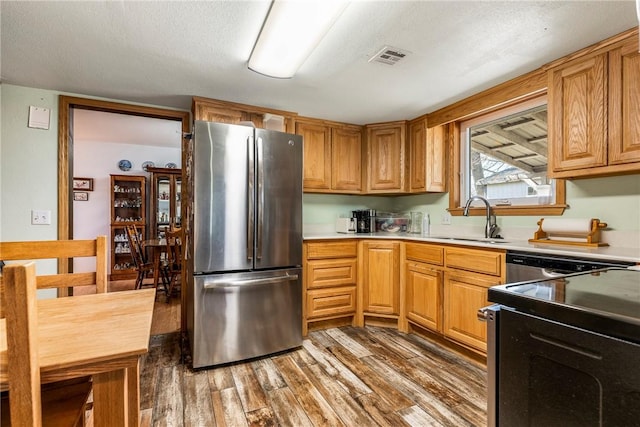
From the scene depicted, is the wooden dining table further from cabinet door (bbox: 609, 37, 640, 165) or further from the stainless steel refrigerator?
cabinet door (bbox: 609, 37, 640, 165)

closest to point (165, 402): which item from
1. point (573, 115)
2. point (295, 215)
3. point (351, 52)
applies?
point (295, 215)

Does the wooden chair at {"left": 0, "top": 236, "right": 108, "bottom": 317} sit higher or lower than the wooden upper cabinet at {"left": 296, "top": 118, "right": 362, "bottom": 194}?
lower

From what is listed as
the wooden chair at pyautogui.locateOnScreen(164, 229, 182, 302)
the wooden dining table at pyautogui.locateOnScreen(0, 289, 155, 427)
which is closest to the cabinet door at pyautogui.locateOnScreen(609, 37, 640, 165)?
the wooden dining table at pyautogui.locateOnScreen(0, 289, 155, 427)

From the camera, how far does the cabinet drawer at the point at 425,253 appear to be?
2.53 meters

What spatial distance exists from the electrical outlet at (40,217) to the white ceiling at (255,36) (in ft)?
3.38

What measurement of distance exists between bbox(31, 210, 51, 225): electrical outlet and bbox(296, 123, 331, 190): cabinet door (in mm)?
2243

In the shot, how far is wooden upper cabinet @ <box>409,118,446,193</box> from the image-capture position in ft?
10.3

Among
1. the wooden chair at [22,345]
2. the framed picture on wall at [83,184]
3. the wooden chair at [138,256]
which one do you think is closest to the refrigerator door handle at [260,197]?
the wooden chair at [22,345]

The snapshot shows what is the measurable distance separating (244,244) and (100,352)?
1.54 m

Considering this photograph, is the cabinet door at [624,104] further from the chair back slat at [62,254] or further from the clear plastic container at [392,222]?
the chair back slat at [62,254]

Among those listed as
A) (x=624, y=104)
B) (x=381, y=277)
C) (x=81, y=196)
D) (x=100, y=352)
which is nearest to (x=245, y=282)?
(x=381, y=277)

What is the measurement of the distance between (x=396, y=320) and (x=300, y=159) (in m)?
1.84

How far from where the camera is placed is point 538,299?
2.20 feet

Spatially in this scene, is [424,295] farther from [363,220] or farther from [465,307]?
[363,220]
